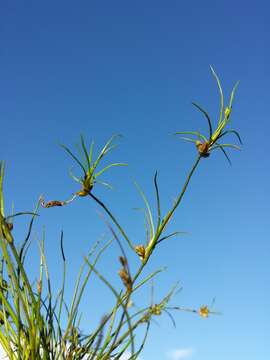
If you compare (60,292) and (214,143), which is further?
(60,292)

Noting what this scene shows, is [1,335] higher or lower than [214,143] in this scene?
lower

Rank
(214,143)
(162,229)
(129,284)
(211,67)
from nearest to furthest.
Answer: (129,284)
(162,229)
(214,143)
(211,67)

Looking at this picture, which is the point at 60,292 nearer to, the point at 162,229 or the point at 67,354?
the point at 67,354

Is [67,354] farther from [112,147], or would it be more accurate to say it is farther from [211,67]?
[211,67]

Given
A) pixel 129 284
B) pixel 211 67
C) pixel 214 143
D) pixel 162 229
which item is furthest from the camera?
pixel 211 67

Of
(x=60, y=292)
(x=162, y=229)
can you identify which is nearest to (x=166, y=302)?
(x=162, y=229)

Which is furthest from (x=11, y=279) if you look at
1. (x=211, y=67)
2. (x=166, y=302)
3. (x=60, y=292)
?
(x=211, y=67)

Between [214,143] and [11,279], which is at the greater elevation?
[214,143]

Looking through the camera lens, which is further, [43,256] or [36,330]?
[43,256]

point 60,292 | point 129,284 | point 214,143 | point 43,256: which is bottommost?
point 129,284
